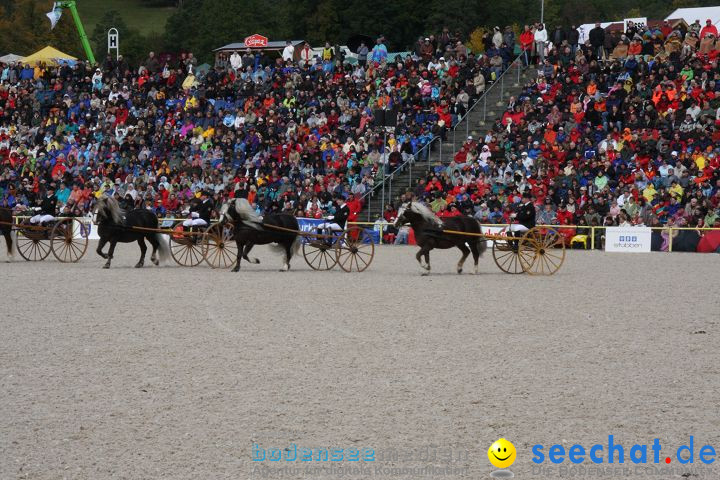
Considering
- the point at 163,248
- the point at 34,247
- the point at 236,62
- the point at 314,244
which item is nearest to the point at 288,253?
the point at 314,244

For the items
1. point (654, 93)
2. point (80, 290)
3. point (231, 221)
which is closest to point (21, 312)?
point (80, 290)

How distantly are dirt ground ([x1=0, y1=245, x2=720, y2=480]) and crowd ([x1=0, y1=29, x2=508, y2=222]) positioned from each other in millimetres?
15486

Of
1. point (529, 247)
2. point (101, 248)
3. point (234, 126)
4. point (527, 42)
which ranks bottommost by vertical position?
point (101, 248)

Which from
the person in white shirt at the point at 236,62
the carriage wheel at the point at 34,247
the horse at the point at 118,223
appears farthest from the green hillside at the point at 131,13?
the horse at the point at 118,223

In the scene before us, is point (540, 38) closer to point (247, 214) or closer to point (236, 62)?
point (236, 62)

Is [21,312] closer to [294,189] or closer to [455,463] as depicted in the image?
[455,463]

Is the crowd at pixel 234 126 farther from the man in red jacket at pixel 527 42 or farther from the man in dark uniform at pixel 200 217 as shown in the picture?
the man in dark uniform at pixel 200 217

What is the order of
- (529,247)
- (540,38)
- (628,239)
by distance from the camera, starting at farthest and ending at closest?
(540,38) < (628,239) < (529,247)

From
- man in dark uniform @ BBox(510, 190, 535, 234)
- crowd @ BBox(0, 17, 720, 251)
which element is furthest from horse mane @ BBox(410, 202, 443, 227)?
crowd @ BBox(0, 17, 720, 251)

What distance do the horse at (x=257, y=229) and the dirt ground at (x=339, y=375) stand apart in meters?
3.13

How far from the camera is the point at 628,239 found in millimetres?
26641

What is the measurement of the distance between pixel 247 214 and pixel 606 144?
12269mm

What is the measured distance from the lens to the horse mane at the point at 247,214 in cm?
1981

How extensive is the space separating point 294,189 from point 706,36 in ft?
40.0
